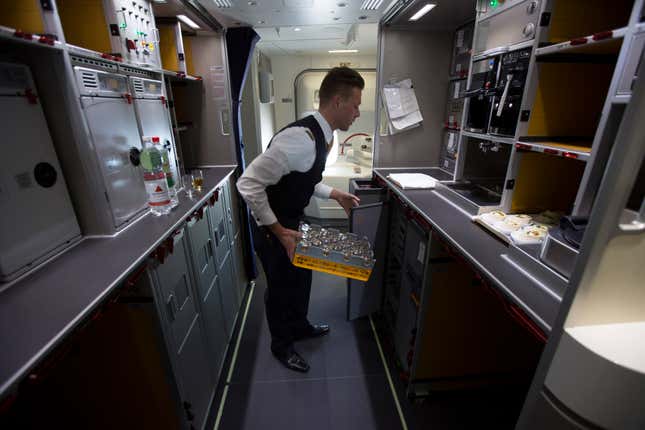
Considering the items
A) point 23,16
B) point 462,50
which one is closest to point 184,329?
point 23,16

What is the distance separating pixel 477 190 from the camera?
6.03ft

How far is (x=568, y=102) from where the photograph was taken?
1324 mm

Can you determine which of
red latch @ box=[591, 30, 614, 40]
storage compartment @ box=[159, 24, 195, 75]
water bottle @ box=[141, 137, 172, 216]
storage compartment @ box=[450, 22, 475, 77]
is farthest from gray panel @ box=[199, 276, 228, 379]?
storage compartment @ box=[450, 22, 475, 77]

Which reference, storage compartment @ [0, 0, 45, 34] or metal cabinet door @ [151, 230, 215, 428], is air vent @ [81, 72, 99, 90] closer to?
storage compartment @ [0, 0, 45, 34]

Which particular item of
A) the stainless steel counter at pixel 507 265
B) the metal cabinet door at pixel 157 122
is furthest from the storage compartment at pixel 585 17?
the metal cabinet door at pixel 157 122

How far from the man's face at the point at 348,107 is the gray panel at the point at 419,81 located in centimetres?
94

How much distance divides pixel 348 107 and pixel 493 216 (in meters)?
0.97

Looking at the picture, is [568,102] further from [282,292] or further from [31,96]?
[31,96]

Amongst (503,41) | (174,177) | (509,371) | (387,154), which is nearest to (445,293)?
(509,371)

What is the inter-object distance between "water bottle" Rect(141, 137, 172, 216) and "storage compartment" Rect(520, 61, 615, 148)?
180 cm

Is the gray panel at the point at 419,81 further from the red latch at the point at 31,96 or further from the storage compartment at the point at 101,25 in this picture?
the red latch at the point at 31,96

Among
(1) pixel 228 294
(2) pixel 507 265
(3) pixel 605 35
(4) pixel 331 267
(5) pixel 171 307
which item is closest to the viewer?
(3) pixel 605 35

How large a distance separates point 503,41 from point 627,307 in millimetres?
1362

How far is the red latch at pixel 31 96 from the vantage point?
105 cm
